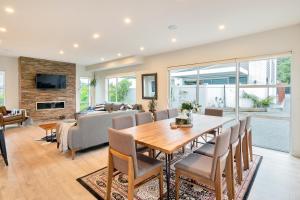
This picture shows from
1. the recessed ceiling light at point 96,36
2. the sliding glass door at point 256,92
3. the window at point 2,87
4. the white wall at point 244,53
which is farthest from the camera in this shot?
the window at point 2,87

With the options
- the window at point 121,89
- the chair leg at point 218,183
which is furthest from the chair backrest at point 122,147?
the window at point 121,89

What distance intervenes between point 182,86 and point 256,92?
228 centimetres

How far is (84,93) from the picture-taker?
9.46 m

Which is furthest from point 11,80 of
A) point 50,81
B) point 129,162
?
point 129,162

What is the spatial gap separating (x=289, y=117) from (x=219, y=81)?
6.12 ft

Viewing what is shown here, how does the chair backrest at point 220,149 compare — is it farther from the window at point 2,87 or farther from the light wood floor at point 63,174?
the window at point 2,87

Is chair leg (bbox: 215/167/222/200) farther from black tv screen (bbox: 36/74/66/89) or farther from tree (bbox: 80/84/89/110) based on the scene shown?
tree (bbox: 80/84/89/110)

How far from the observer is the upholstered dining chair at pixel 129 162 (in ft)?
5.66

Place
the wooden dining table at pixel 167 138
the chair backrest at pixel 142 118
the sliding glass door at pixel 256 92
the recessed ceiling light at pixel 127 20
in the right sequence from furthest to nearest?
the sliding glass door at pixel 256 92 < the recessed ceiling light at pixel 127 20 < the chair backrest at pixel 142 118 < the wooden dining table at pixel 167 138

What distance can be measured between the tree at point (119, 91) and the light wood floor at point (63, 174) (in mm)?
4477

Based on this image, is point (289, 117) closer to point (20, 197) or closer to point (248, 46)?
point (248, 46)

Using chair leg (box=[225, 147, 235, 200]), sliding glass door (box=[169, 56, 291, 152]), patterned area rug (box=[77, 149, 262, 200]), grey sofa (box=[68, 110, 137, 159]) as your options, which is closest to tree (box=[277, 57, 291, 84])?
sliding glass door (box=[169, 56, 291, 152])

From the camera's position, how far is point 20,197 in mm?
2174

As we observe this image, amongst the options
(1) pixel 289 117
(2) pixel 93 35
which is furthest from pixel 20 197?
(1) pixel 289 117
